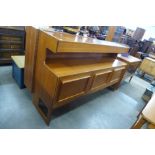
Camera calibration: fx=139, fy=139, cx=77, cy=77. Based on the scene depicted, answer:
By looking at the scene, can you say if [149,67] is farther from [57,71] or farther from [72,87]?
[57,71]

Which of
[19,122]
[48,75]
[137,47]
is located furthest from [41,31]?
[137,47]

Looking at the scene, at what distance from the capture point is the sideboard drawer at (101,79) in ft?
7.08

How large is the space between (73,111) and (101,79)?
27.4 inches

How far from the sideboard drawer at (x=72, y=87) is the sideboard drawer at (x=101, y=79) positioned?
21 cm

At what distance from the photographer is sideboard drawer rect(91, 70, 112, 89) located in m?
2.16

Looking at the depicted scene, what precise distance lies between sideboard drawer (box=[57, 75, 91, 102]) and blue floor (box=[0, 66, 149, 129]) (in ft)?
1.24

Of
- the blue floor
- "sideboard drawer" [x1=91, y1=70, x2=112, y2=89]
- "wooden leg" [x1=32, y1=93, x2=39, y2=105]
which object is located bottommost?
the blue floor

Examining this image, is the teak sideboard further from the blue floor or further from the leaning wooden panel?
the blue floor

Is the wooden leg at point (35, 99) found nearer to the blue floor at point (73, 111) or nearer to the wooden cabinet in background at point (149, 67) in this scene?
the blue floor at point (73, 111)

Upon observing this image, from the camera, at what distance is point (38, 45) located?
1741 millimetres

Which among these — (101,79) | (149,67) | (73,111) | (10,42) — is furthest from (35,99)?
(149,67)

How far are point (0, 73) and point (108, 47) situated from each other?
2.07m

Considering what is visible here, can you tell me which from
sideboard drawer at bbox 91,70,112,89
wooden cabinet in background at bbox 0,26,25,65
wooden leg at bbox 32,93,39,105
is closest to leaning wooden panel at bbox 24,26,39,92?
wooden leg at bbox 32,93,39,105

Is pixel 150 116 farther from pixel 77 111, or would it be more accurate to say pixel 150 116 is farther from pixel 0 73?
pixel 0 73
